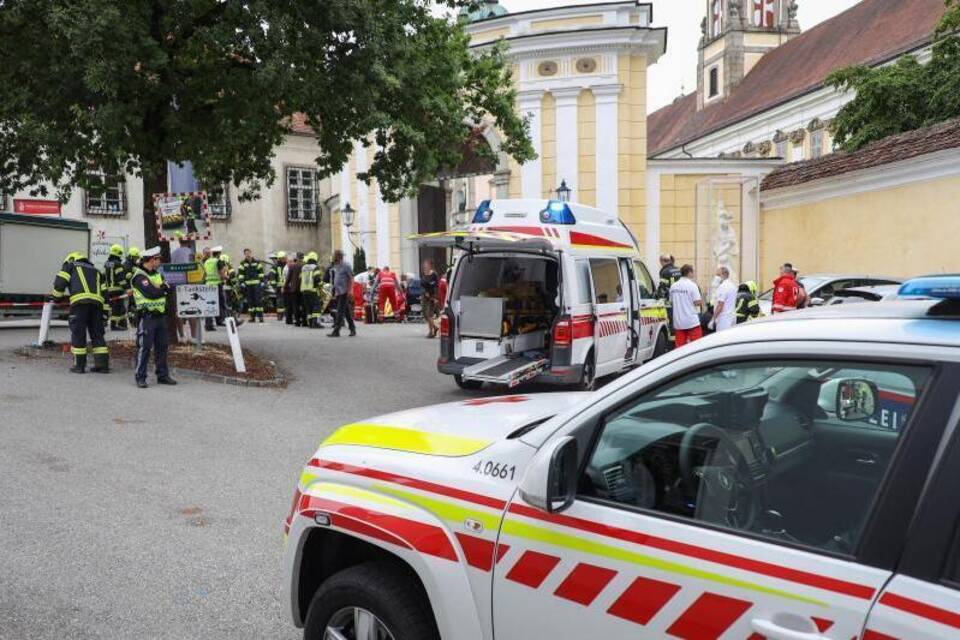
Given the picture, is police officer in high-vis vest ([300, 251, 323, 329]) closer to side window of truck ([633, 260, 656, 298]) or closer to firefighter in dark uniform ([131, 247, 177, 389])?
firefighter in dark uniform ([131, 247, 177, 389])

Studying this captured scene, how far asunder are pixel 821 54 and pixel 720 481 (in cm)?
5661

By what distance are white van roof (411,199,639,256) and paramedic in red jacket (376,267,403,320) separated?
13.5 meters

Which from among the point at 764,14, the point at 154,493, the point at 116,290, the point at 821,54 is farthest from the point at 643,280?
the point at 764,14

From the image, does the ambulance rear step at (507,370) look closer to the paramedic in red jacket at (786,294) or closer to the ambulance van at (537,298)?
the ambulance van at (537,298)

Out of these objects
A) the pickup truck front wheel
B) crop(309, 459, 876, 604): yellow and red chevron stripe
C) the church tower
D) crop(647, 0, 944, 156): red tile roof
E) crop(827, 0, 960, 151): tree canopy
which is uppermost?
the church tower

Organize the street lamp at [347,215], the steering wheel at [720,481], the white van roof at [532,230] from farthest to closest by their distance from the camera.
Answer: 1. the street lamp at [347,215]
2. the white van roof at [532,230]
3. the steering wheel at [720,481]

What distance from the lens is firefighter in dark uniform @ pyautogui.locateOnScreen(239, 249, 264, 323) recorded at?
73.4 feet

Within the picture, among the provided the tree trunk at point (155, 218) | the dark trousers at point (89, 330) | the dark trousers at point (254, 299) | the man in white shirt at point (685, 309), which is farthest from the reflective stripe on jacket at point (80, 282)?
the dark trousers at point (254, 299)

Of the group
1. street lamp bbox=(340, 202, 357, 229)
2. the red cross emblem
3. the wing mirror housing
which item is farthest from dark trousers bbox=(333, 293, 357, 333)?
the wing mirror housing

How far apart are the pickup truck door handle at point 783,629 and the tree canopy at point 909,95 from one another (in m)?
26.9

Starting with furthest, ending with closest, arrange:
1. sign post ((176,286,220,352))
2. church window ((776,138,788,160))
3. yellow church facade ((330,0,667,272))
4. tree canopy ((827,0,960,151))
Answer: church window ((776,138,788,160))
yellow church facade ((330,0,667,272))
tree canopy ((827,0,960,151))
sign post ((176,286,220,352))

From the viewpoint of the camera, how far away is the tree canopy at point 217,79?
11.1 m

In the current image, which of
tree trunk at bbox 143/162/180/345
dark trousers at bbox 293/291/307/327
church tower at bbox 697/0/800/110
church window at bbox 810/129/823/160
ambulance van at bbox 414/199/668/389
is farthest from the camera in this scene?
church tower at bbox 697/0/800/110

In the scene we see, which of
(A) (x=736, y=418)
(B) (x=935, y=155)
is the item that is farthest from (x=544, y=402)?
(B) (x=935, y=155)
